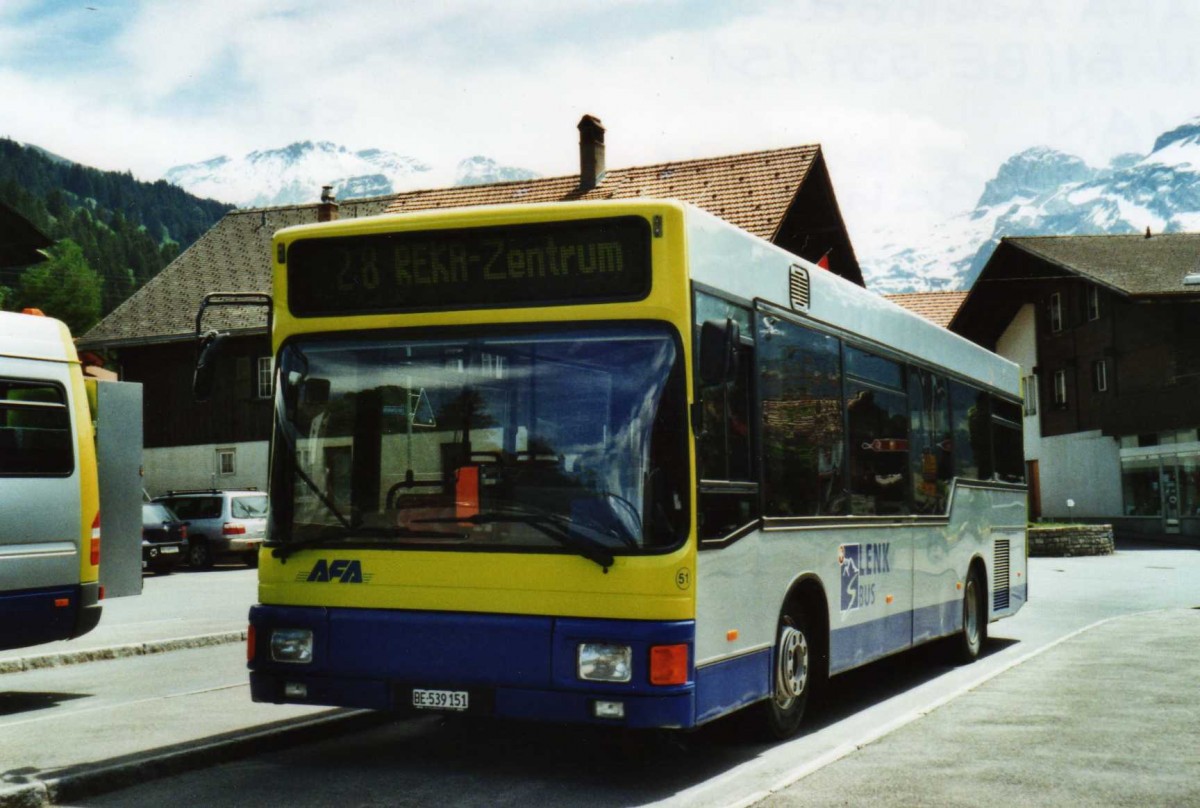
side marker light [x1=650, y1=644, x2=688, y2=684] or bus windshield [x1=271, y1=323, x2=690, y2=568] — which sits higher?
bus windshield [x1=271, y1=323, x2=690, y2=568]

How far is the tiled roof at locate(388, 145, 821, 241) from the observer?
1335 inches

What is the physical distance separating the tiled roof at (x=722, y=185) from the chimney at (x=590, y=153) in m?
0.35

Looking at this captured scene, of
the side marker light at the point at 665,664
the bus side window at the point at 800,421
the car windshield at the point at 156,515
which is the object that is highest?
the bus side window at the point at 800,421

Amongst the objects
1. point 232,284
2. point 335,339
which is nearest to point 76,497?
point 335,339

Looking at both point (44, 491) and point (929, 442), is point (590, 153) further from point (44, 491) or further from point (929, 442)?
point (44, 491)

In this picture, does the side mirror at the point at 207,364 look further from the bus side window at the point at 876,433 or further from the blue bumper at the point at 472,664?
the bus side window at the point at 876,433

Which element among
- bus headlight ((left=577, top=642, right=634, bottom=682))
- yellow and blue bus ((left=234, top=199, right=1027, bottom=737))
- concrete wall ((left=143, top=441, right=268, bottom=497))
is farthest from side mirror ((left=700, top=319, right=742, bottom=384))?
concrete wall ((left=143, top=441, right=268, bottom=497))

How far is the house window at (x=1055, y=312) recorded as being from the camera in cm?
5338

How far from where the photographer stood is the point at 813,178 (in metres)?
36.3

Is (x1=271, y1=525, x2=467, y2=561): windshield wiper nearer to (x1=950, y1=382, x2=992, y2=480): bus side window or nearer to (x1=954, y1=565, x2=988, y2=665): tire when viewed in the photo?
(x1=950, y1=382, x2=992, y2=480): bus side window

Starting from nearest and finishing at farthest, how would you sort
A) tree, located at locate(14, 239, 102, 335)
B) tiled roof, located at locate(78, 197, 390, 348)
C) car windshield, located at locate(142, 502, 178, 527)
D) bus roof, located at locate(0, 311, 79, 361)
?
bus roof, located at locate(0, 311, 79, 361) < car windshield, located at locate(142, 502, 178, 527) < tiled roof, located at locate(78, 197, 390, 348) < tree, located at locate(14, 239, 102, 335)

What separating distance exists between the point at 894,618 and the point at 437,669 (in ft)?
→ 15.3

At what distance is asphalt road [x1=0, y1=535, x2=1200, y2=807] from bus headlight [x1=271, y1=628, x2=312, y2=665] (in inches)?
24.6

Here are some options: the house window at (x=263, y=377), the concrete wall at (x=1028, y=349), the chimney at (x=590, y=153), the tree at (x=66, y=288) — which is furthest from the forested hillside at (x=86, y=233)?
the concrete wall at (x=1028, y=349)
